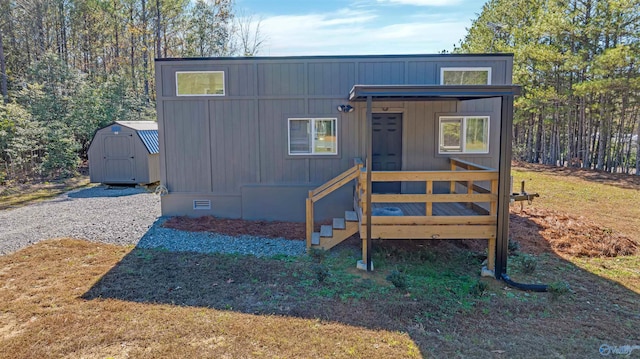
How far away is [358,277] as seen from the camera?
4953 millimetres

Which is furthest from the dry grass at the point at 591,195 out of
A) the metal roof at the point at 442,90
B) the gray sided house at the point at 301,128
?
the metal roof at the point at 442,90

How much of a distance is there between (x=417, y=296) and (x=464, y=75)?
502cm

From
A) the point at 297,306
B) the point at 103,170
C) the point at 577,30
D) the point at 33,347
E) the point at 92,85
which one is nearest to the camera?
the point at 33,347

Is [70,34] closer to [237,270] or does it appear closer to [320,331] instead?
[237,270]

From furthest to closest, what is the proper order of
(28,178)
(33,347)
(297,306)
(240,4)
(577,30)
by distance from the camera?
(240,4) < (577,30) < (28,178) < (297,306) < (33,347)

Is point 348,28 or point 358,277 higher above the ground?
point 348,28

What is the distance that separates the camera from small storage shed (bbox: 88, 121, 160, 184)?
38.4 feet

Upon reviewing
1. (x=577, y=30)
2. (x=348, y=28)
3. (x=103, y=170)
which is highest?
(x=348, y=28)

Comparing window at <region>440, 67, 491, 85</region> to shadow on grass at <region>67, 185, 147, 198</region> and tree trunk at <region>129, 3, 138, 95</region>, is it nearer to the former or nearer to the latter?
shadow on grass at <region>67, 185, 147, 198</region>

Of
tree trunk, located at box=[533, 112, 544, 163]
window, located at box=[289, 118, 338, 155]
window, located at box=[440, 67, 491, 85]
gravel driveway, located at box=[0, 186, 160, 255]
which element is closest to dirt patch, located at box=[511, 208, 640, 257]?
window, located at box=[440, 67, 491, 85]

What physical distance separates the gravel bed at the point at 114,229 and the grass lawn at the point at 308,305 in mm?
439

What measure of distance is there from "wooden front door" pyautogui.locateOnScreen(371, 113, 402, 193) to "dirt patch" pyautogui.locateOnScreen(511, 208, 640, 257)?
2.63 m

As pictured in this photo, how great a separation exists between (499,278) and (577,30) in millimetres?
14233

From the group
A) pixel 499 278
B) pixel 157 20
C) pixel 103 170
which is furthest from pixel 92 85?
pixel 499 278
